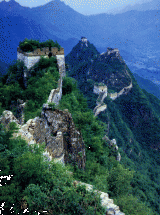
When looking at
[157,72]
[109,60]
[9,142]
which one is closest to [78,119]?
[9,142]

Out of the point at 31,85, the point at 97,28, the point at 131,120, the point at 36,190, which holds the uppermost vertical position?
the point at 97,28

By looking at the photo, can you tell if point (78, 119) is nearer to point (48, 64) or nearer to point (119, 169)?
point (119, 169)

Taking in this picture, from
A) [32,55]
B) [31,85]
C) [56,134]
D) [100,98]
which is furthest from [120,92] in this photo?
[56,134]

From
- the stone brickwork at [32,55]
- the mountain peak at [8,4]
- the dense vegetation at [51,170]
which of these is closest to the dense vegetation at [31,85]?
the dense vegetation at [51,170]

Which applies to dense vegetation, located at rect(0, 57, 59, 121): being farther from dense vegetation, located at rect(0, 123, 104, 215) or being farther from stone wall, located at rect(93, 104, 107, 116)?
stone wall, located at rect(93, 104, 107, 116)

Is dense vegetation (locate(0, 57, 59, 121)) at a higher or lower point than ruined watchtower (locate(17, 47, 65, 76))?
lower

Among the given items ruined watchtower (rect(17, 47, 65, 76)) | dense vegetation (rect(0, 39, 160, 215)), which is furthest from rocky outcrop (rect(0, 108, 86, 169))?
ruined watchtower (rect(17, 47, 65, 76))

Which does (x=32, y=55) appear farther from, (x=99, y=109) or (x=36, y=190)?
(x=99, y=109)
